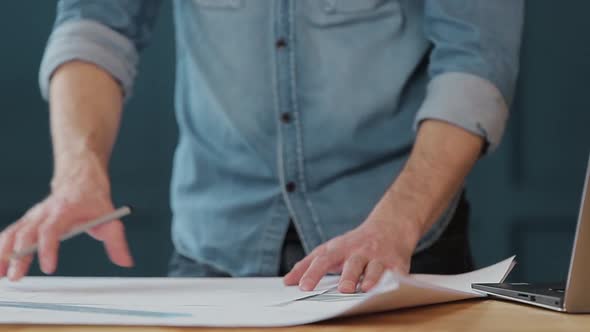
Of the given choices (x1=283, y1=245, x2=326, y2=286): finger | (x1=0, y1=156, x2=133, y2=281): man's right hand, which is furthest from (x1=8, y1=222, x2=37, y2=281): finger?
(x1=283, y1=245, x2=326, y2=286): finger

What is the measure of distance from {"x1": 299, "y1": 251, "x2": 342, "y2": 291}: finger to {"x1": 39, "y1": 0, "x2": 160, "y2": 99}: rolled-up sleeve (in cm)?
59

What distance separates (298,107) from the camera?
1.27 meters

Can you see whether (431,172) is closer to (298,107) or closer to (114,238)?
(298,107)

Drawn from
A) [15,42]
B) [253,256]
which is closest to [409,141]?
[253,256]

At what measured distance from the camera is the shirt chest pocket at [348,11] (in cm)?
126

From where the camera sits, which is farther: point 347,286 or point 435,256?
point 435,256

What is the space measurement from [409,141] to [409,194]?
234mm

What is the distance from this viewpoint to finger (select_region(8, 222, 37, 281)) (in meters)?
Answer: 0.93

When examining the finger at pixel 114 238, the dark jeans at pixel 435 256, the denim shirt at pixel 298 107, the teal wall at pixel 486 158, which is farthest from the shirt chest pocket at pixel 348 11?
the teal wall at pixel 486 158

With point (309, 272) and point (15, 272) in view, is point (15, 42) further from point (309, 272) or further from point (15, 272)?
point (309, 272)

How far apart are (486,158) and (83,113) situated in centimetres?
132

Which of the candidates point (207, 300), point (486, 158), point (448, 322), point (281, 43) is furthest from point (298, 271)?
point (486, 158)

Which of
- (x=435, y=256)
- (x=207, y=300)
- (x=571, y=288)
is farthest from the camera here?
(x=435, y=256)

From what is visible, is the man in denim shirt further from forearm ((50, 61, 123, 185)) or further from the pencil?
the pencil
